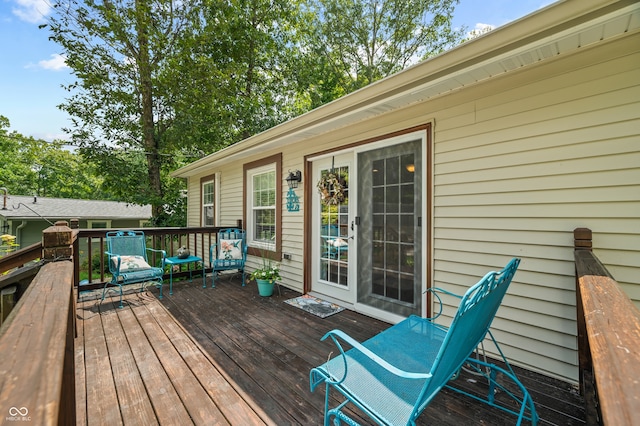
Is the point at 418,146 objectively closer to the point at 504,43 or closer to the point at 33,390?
the point at 504,43

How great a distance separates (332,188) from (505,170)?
2006mm

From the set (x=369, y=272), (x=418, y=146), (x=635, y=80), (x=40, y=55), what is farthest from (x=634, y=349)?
(x=40, y=55)

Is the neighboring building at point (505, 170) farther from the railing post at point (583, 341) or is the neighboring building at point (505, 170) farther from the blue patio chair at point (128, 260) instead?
the blue patio chair at point (128, 260)

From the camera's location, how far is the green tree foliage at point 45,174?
18922 millimetres

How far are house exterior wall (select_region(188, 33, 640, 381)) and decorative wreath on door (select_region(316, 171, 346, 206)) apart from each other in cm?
126

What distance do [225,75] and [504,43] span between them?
8457 millimetres

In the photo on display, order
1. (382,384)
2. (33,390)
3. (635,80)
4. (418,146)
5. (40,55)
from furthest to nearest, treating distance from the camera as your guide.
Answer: (40,55)
(418,146)
(635,80)
(382,384)
(33,390)

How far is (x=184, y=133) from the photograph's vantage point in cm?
864

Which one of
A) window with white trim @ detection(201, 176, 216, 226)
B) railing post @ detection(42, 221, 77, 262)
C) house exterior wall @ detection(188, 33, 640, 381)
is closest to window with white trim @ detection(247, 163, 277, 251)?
window with white trim @ detection(201, 176, 216, 226)

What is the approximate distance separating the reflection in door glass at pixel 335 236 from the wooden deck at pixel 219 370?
0.64 meters

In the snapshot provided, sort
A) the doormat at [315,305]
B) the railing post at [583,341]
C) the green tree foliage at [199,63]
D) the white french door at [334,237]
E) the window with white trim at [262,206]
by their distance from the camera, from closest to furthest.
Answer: the railing post at [583,341], the doormat at [315,305], the white french door at [334,237], the window with white trim at [262,206], the green tree foliage at [199,63]

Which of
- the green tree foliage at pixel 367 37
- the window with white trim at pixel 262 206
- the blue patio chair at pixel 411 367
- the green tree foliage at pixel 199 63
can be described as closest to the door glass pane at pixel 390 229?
the blue patio chair at pixel 411 367

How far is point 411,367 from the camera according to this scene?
153cm

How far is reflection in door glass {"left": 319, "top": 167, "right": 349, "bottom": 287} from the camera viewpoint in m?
3.68
